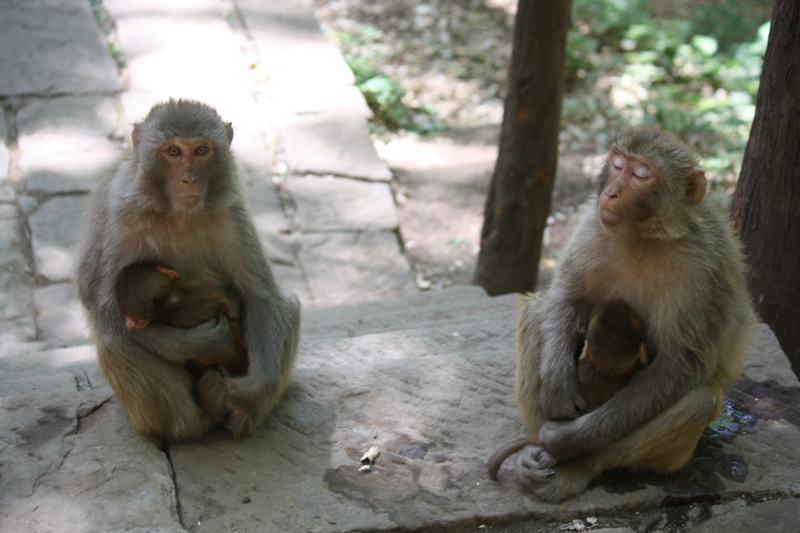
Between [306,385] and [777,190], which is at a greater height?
[777,190]

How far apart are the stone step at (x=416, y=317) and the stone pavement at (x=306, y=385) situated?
0.10ft

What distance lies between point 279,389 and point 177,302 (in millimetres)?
635

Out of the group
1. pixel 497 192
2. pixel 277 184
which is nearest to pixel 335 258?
pixel 277 184

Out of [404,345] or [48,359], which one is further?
[48,359]

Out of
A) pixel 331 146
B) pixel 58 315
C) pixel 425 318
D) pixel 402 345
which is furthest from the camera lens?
pixel 331 146

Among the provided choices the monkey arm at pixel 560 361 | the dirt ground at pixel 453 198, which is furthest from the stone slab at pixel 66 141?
the monkey arm at pixel 560 361

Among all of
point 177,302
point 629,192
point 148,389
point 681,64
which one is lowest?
point 148,389

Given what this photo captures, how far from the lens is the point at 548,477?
3.71 metres

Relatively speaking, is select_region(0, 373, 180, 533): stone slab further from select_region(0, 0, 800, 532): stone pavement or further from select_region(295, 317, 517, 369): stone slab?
select_region(295, 317, 517, 369): stone slab

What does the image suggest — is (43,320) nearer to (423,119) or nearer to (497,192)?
(497,192)

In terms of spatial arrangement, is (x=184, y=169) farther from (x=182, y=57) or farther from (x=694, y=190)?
(x=182, y=57)

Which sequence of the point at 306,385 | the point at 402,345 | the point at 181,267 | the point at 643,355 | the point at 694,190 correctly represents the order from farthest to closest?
the point at 402,345
the point at 306,385
the point at 181,267
the point at 643,355
the point at 694,190

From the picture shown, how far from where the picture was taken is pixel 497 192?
23.4ft

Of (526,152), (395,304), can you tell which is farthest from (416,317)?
(526,152)
